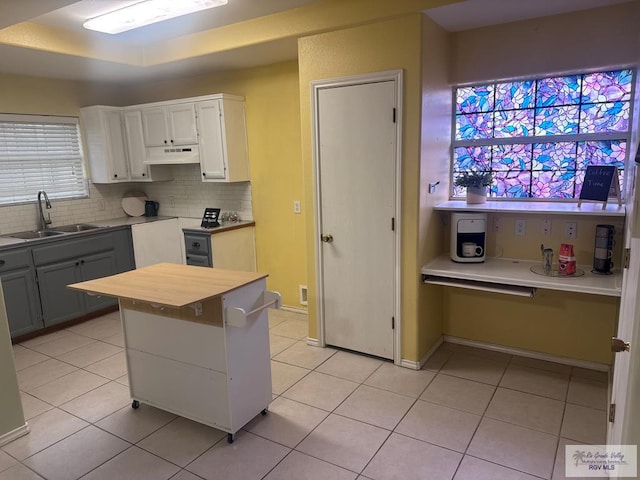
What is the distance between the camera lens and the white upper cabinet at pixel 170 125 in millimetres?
4336

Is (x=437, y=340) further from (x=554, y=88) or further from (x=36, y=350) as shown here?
(x=36, y=350)

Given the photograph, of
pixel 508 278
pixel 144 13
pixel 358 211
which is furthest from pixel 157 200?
pixel 508 278

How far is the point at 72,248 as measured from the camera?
4133 millimetres

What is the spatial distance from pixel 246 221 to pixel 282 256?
1.76 feet

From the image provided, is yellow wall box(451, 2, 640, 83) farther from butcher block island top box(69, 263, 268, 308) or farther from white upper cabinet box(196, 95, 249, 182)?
butcher block island top box(69, 263, 268, 308)

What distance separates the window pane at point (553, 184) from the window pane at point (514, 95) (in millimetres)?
520

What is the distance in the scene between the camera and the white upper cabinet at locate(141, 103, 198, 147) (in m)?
4.34

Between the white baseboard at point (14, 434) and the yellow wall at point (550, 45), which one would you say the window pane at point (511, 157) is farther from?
the white baseboard at point (14, 434)

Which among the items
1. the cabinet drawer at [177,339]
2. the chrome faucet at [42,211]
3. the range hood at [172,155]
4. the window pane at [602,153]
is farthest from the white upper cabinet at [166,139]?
the window pane at [602,153]

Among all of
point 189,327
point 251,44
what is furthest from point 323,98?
point 189,327

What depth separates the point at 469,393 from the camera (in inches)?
111

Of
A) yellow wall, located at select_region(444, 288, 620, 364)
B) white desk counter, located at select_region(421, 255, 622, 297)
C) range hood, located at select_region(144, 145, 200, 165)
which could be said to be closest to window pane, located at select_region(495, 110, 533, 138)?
white desk counter, located at select_region(421, 255, 622, 297)

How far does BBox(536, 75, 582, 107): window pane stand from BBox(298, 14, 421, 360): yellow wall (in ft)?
3.23

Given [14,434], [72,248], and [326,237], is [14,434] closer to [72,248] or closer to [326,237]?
[72,248]
